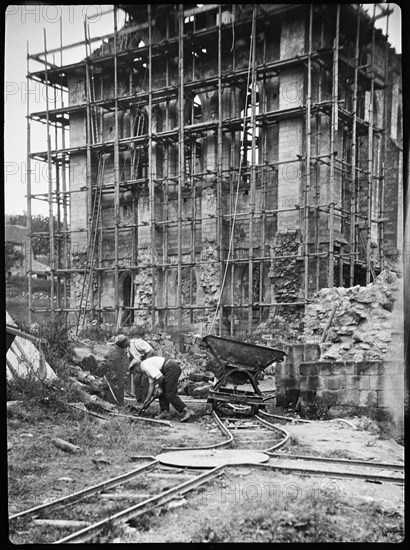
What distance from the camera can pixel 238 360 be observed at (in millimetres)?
9641

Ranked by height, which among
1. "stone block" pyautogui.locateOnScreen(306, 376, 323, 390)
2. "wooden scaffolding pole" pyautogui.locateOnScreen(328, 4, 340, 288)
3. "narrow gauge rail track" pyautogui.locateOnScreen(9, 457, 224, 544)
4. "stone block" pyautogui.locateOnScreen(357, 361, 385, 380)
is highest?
"wooden scaffolding pole" pyautogui.locateOnScreen(328, 4, 340, 288)

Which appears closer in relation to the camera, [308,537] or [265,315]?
[308,537]

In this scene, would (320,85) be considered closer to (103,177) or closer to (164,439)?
(103,177)

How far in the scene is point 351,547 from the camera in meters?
4.79

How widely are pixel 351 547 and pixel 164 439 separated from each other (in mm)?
3295

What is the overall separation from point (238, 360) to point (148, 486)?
168 inches

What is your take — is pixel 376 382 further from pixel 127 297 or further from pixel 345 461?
pixel 127 297

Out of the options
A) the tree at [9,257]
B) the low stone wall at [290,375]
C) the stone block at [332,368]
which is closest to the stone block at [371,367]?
the stone block at [332,368]

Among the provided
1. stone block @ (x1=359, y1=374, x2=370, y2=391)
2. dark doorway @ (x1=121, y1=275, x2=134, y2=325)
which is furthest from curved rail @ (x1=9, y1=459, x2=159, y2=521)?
dark doorway @ (x1=121, y1=275, x2=134, y2=325)

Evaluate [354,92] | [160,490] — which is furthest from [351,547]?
[354,92]

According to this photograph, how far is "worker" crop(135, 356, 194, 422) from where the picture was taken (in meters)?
8.94

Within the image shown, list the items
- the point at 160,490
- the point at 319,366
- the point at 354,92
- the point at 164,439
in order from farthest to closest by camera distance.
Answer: the point at 354,92 → the point at 319,366 → the point at 164,439 → the point at 160,490

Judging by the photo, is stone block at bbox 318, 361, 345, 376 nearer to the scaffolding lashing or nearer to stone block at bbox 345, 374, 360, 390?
stone block at bbox 345, 374, 360, 390

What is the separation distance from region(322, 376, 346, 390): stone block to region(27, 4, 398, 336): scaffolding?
597 cm
